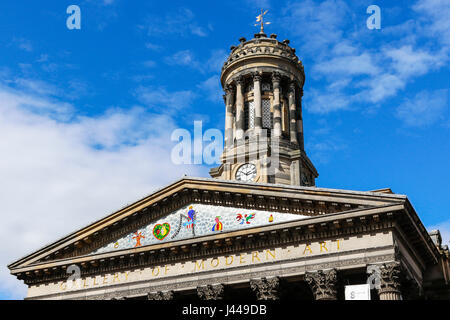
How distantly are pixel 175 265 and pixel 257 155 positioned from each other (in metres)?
12.8

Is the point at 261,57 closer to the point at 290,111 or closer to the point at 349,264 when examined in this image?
the point at 290,111

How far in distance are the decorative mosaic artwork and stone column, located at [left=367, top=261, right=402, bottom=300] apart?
12.9 feet

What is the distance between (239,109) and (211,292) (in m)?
17.7

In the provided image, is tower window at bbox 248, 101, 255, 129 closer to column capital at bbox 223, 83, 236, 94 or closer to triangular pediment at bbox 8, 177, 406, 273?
column capital at bbox 223, 83, 236, 94

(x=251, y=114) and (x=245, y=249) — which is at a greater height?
(x=251, y=114)

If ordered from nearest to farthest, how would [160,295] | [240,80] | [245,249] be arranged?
[245,249]
[160,295]
[240,80]

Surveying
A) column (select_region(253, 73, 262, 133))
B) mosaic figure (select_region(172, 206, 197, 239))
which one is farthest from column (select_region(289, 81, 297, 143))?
mosaic figure (select_region(172, 206, 197, 239))

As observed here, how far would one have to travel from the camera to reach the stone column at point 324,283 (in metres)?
25.5

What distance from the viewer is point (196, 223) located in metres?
29.7

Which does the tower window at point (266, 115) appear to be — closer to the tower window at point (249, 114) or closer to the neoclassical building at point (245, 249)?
the tower window at point (249, 114)

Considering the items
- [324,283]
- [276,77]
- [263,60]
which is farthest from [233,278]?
[263,60]

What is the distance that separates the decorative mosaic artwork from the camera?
92.8 ft

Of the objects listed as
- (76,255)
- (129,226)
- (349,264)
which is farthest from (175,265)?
(349,264)

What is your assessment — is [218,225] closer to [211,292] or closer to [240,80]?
[211,292]
